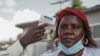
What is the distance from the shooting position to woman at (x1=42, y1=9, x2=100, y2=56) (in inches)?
121

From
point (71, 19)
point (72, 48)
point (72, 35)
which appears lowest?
point (72, 48)

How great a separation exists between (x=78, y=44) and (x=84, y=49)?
12 centimetres

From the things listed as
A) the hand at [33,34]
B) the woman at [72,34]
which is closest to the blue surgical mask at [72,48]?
the woman at [72,34]

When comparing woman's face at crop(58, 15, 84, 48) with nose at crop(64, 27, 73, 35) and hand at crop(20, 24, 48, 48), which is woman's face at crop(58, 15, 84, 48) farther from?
hand at crop(20, 24, 48, 48)

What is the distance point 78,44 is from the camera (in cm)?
310

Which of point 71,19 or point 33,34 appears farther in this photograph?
point 71,19

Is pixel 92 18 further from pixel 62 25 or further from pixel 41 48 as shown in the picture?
pixel 62 25

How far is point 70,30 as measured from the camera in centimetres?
307

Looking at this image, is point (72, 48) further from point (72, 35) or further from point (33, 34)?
point (33, 34)

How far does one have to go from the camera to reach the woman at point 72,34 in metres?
3.08

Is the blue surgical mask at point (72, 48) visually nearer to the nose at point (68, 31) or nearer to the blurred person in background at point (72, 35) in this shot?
the blurred person in background at point (72, 35)

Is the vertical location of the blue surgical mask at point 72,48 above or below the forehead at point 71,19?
below

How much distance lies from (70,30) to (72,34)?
5 cm

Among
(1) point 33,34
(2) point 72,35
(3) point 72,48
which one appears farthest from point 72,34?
(1) point 33,34
